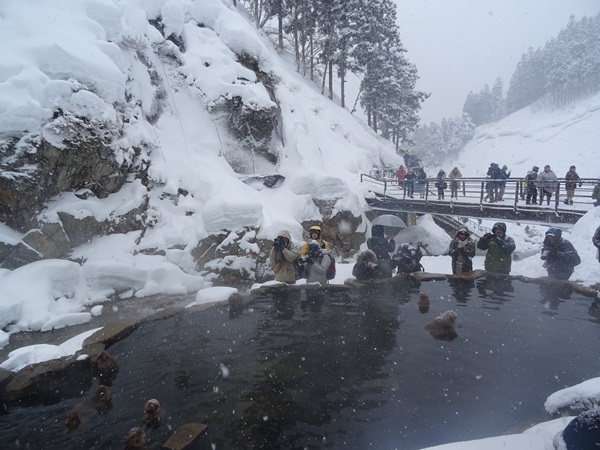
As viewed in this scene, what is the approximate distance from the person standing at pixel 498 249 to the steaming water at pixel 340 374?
132 cm

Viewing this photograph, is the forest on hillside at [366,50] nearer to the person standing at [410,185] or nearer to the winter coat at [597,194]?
the person standing at [410,185]

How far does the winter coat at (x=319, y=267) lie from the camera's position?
7.06m

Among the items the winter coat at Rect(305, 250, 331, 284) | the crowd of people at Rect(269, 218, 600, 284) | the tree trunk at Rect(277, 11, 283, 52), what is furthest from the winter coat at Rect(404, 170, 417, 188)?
the tree trunk at Rect(277, 11, 283, 52)

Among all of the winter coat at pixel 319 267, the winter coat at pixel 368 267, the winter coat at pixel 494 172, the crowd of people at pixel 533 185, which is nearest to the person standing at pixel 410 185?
the crowd of people at pixel 533 185

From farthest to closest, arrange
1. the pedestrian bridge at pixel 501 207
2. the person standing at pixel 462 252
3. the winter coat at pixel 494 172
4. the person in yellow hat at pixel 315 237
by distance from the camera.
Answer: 1. the winter coat at pixel 494 172
2. the pedestrian bridge at pixel 501 207
3. the person standing at pixel 462 252
4. the person in yellow hat at pixel 315 237

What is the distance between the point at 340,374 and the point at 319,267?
3.03 metres

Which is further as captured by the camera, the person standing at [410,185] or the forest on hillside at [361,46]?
the forest on hillside at [361,46]

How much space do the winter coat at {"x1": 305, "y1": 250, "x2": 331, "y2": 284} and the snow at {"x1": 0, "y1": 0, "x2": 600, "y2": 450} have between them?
1.80 meters

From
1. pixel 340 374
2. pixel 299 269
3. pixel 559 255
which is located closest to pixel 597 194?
pixel 559 255

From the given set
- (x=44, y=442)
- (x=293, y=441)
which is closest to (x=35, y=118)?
(x=44, y=442)

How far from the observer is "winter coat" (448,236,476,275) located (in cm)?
759

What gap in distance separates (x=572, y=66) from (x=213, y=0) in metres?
65.2

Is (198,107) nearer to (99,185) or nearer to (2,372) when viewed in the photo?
(99,185)

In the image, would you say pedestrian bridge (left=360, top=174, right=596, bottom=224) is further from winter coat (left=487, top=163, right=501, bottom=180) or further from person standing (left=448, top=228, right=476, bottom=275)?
person standing (left=448, top=228, right=476, bottom=275)
